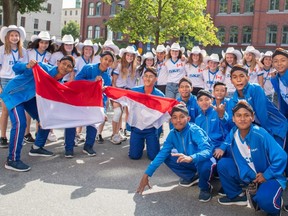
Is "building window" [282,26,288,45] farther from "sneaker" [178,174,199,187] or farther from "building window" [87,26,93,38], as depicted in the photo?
"sneaker" [178,174,199,187]

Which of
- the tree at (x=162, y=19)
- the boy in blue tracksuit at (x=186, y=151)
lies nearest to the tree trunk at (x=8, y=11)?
the tree at (x=162, y=19)

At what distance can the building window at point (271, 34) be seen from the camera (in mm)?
37750

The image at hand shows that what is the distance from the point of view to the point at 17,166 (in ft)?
17.5

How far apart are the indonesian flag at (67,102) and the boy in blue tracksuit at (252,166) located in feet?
9.10

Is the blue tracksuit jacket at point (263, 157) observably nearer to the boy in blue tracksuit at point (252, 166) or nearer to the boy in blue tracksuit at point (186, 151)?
the boy in blue tracksuit at point (252, 166)

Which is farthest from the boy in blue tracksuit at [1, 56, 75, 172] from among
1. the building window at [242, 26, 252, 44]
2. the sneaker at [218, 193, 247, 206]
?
the building window at [242, 26, 252, 44]

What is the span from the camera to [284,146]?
504cm

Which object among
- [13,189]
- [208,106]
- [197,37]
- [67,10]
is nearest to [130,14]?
[197,37]

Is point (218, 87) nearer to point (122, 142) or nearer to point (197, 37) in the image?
point (122, 142)

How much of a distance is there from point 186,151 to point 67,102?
246 cm

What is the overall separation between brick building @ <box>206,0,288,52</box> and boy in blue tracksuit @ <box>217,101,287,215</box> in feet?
117

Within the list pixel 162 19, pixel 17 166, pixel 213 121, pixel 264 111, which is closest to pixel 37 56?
pixel 17 166

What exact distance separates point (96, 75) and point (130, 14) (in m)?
11.7

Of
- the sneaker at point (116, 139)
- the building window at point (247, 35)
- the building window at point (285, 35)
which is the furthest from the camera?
the building window at point (247, 35)
